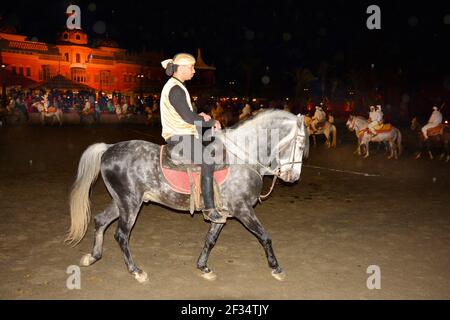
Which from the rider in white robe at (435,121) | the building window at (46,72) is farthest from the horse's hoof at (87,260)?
the building window at (46,72)

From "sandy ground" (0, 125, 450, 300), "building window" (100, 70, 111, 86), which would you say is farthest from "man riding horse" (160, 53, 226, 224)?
"building window" (100, 70, 111, 86)

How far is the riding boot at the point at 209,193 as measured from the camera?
5055 millimetres

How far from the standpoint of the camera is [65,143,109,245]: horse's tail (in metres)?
5.54

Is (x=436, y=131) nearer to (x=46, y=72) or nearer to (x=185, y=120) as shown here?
(x=185, y=120)

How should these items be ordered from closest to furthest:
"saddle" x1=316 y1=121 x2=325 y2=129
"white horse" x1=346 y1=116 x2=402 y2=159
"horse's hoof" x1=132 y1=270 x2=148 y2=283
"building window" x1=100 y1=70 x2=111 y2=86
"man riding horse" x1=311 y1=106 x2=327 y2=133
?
"horse's hoof" x1=132 y1=270 x2=148 y2=283, "white horse" x1=346 y1=116 x2=402 y2=159, "saddle" x1=316 y1=121 x2=325 y2=129, "man riding horse" x1=311 y1=106 x2=327 y2=133, "building window" x1=100 y1=70 x2=111 y2=86

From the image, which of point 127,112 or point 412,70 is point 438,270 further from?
point 412,70

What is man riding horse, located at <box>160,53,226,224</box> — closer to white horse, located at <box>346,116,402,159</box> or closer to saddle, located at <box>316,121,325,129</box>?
white horse, located at <box>346,116,402,159</box>

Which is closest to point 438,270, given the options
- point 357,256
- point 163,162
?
point 357,256

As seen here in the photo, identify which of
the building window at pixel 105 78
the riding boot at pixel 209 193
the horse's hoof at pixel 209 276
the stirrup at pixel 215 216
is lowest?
the horse's hoof at pixel 209 276

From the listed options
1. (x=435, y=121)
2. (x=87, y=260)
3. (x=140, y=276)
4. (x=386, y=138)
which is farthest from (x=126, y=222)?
(x=435, y=121)

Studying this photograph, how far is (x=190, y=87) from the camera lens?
76.3m

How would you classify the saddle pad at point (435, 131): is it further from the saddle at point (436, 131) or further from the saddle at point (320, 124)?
the saddle at point (320, 124)

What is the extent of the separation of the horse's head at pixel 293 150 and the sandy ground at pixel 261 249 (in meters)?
1.37

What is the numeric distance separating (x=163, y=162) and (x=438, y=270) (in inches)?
158
